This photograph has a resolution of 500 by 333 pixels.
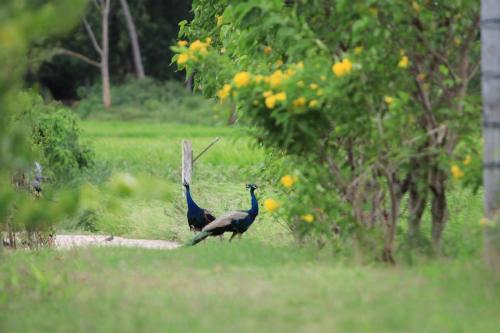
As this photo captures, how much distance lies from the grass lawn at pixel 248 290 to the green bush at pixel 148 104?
109ft

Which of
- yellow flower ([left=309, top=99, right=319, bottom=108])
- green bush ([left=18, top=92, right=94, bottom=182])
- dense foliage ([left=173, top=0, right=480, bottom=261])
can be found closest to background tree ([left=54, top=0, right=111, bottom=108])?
green bush ([left=18, top=92, right=94, bottom=182])

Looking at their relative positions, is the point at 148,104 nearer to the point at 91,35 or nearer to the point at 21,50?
the point at 91,35

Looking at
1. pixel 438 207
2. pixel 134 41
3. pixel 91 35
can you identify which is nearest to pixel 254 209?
pixel 438 207

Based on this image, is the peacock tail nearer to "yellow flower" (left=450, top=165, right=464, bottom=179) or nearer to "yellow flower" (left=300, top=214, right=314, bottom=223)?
"yellow flower" (left=300, top=214, right=314, bottom=223)

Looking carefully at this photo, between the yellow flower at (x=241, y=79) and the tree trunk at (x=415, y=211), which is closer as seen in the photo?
the yellow flower at (x=241, y=79)

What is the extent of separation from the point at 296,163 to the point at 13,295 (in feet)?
8.43

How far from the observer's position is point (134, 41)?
49.8 m

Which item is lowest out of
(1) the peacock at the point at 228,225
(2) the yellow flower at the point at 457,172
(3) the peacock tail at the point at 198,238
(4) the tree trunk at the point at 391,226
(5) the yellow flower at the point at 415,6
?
(3) the peacock tail at the point at 198,238

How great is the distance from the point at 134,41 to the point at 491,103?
4230 centimetres

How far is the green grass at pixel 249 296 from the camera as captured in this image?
6.64 metres

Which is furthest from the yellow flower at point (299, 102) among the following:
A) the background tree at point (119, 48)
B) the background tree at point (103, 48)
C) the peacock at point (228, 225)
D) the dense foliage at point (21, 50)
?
the background tree at point (119, 48)

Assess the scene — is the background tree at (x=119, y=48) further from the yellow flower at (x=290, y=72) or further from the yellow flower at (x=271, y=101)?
the yellow flower at (x=271, y=101)

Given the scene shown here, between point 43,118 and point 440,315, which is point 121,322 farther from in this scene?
point 43,118

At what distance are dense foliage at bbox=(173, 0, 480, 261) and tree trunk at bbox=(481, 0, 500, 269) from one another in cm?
37
